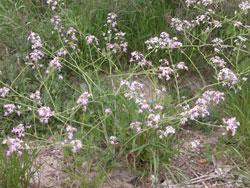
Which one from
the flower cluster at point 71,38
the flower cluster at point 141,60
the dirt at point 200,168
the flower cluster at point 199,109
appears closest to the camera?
the flower cluster at point 199,109

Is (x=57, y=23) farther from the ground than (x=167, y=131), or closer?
farther from the ground

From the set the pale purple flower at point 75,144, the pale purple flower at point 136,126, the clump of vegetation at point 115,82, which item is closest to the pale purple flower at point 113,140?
the clump of vegetation at point 115,82

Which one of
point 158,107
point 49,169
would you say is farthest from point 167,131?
point 49,169

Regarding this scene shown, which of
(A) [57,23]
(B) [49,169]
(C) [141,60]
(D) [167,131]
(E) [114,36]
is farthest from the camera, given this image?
(E) [114,36]

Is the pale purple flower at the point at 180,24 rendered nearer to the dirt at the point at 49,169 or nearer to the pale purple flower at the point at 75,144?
the dirt at the point at 49,169

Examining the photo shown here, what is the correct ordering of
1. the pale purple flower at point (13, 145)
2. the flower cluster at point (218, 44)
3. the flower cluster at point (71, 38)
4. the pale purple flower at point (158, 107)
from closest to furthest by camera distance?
the pale purple flower at point (13, 145) → the pale purple flower at point (158, 107) → the flower cluster at point (71, 38) → the flower cluster at point (218, 44)

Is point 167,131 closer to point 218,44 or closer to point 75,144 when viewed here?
point 75,144

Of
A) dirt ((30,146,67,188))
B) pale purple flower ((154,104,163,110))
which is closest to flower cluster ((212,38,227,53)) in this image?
pale purple flower ((154,104,163,110))

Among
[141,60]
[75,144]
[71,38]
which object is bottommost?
[75,144]

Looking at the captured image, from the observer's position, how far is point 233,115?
3.59 m

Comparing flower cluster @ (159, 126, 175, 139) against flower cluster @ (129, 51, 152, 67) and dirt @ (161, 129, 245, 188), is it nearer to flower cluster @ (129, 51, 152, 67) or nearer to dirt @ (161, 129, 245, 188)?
dirt @ (161, 129, 245, 188)

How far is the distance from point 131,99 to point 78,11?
4.33ft

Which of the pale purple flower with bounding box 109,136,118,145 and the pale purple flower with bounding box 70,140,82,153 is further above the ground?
the pale purple flower with bounding box 109,136,118,145

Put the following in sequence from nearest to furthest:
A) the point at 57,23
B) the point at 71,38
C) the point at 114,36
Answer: the point at 57,23 → the point at 71,38 → the point at 114,36
